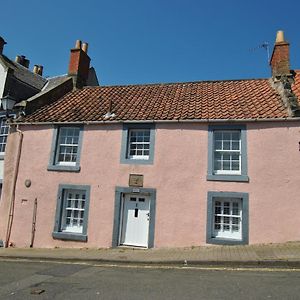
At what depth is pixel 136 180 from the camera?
13.2 m

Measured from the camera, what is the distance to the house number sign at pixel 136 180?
13159 mm

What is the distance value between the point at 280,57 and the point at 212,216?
9.00 meters

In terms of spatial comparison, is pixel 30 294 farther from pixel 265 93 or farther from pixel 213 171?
pixel 265 93

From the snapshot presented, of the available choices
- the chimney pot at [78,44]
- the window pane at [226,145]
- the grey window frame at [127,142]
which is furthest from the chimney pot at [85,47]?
the window pane at [226,145]

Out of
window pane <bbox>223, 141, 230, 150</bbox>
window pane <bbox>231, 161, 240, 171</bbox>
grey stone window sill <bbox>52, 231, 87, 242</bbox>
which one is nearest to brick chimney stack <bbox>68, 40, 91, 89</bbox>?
grey stone window sill <bbox>52, 231, 87, 242</bbox>

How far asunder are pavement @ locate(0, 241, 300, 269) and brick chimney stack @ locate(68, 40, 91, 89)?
10071 millimetres

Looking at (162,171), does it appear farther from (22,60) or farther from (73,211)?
(22,60)

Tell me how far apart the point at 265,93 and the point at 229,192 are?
214 inches

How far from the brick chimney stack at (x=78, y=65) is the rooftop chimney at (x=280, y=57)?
10836mm

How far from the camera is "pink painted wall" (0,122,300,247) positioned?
11.8m

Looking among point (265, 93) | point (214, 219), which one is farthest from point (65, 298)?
point (265, 93)

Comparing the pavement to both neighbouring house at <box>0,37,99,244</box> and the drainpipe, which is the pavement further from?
neighbouring house at <box>0,37,99,244</box>

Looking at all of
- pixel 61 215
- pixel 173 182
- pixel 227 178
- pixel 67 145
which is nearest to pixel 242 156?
pixel 227 178

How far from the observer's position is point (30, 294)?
7301 mm
